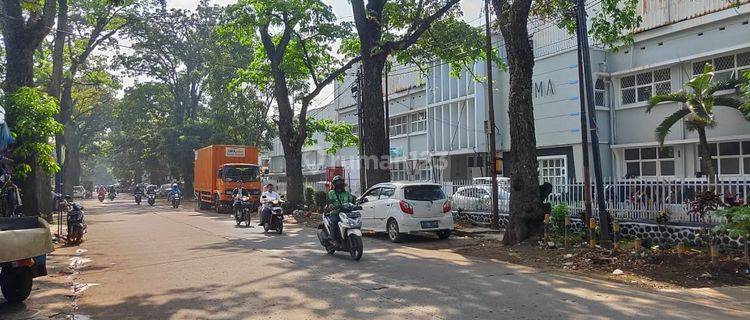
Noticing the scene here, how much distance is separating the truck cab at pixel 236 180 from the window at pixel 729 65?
1909 centimetres

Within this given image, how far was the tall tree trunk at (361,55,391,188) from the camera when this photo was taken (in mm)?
19297

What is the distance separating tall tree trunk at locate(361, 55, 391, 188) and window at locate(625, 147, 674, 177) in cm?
1005

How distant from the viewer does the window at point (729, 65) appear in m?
18.6

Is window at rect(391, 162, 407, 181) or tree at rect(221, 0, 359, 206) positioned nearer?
tree at rect(221, 0, 359, 206)

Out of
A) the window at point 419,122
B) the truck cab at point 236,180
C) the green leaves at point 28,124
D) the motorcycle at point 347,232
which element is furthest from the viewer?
the window at point 419,122

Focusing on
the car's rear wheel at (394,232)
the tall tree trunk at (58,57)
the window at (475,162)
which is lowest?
the car's rear wheel at (394,232)

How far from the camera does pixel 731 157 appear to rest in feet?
63.6

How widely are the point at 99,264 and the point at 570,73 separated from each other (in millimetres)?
18711

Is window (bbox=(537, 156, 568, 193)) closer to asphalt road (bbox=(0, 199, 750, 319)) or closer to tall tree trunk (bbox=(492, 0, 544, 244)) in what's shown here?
tall tree trunk (bbox=(492, 0, 544, 244))

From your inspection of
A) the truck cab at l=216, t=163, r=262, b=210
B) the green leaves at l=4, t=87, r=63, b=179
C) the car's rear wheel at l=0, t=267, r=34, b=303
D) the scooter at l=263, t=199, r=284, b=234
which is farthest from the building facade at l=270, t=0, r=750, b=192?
the green leaves at l=4, t=87, r=63, b=179

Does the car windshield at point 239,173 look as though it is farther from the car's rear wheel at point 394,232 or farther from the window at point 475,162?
the car's rear wheel at point 394,232

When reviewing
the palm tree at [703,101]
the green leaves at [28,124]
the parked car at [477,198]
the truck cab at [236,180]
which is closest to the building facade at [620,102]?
the palm tree at [703,101]

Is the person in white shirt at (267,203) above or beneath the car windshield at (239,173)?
beneath

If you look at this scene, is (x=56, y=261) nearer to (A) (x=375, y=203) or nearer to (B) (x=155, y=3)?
(A) (x=375, y=203)
